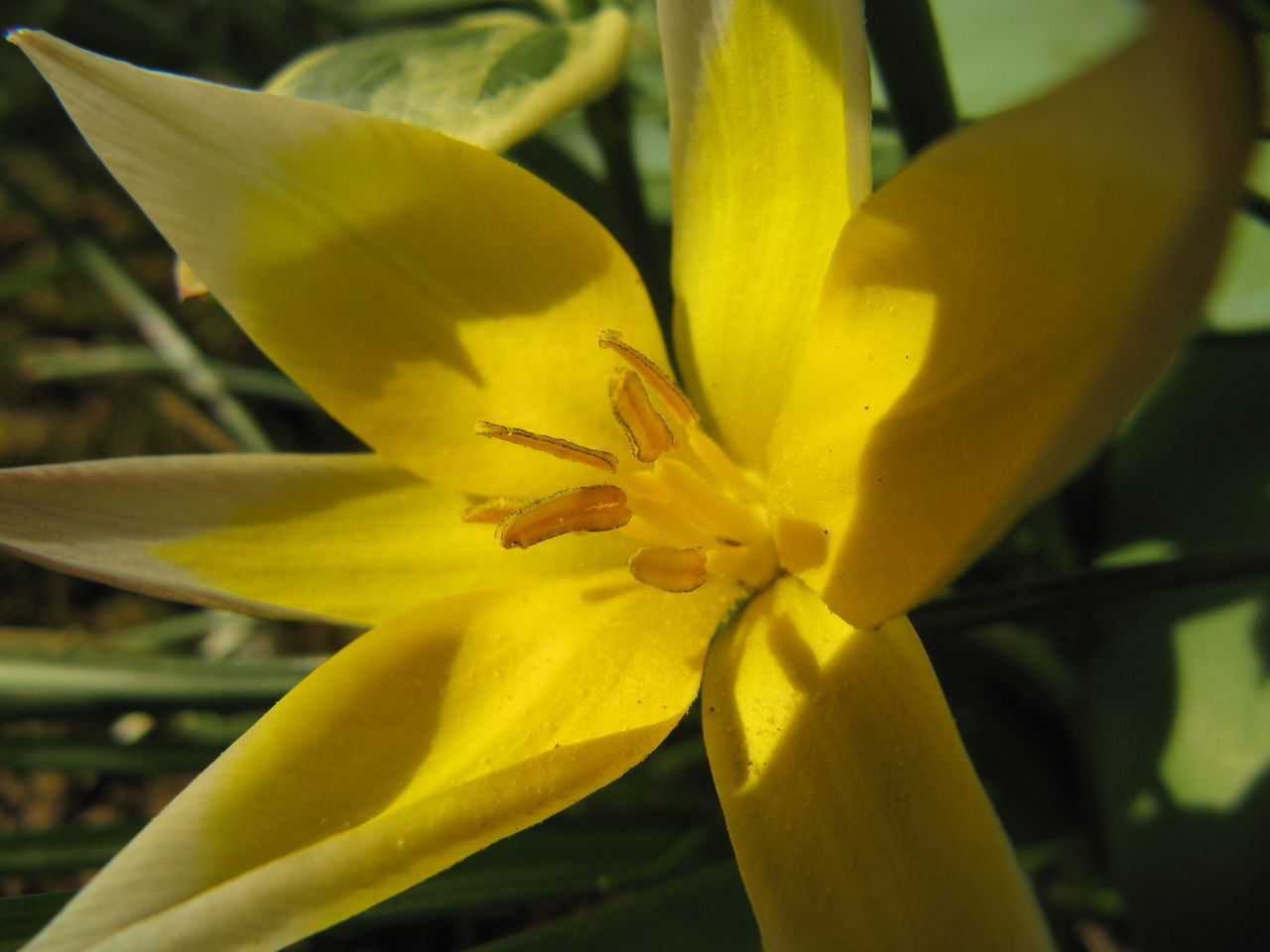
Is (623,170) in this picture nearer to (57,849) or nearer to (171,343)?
(57,849)

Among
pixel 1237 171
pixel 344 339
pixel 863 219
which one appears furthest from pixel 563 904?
pixel 1237 171

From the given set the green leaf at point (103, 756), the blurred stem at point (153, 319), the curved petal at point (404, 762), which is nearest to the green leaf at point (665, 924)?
the curved petal at point (404, 762)

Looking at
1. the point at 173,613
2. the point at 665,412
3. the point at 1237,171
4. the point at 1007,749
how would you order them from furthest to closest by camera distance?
the point at 173,613 → the point at 1007,749 → the point at 665,412 → the point at 1237,171

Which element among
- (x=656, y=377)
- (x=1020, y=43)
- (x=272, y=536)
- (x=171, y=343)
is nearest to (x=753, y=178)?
(x=656, y=377)

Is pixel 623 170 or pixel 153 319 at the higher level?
pixel 153 319

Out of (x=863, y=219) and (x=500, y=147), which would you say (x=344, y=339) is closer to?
(x=500, y=147)

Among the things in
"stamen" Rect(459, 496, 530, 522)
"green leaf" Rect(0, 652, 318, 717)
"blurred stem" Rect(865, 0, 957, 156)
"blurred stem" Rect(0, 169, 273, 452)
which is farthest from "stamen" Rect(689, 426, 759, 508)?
"blurred stem" Rect(0, 169, 273, 452)
